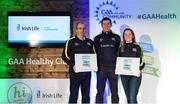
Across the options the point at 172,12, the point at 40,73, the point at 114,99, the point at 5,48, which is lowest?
the point at 114,99

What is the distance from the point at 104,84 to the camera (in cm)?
432

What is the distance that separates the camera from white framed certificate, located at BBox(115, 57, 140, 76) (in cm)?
421

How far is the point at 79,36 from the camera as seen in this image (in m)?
4.34

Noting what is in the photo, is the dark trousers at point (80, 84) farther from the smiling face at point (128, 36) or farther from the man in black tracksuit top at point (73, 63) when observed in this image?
the smiling face at point (128, 36)

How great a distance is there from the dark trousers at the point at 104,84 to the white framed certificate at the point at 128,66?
10 cm

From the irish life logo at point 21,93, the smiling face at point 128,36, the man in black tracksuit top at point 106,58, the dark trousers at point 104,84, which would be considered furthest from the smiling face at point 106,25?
the irish life logo at point 21,93

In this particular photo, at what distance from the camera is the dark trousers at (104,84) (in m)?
4.29

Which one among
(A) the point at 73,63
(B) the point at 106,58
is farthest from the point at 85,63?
(B) the point at 106,58

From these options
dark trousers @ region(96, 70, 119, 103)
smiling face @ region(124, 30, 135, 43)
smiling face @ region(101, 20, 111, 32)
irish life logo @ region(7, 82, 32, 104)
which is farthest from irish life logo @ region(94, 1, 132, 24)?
irish life logo @ region(7, 82, 32, 104)

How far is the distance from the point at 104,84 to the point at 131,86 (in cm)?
Result: 33

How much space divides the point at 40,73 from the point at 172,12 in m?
1.83

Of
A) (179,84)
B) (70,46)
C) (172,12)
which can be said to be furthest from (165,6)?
(70,46)

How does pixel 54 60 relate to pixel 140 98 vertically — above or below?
above

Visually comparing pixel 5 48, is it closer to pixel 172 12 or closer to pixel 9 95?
pixel 9 95
